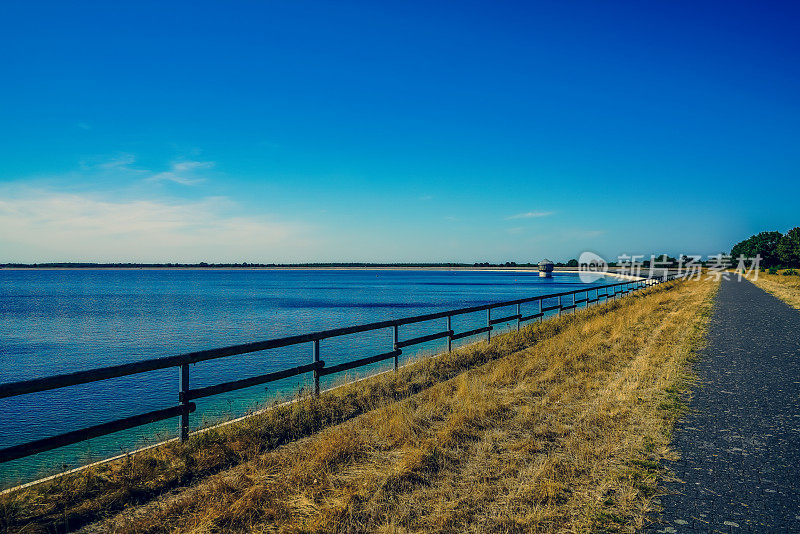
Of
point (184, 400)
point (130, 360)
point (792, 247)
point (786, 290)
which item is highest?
point (792, 247)

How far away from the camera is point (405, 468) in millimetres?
5863

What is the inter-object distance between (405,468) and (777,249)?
149m

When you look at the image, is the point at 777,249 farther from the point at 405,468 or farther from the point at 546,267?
the point at 405,468

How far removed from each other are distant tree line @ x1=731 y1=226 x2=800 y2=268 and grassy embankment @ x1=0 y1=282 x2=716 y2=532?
116231 millimetres

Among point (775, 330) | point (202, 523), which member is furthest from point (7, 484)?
point (775, 330)

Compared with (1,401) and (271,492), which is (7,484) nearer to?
(271,492)

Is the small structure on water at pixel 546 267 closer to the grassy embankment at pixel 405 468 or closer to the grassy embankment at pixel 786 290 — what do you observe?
the grassy embankment at pixel 786 290

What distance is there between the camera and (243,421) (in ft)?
26.5

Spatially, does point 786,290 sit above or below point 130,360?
above

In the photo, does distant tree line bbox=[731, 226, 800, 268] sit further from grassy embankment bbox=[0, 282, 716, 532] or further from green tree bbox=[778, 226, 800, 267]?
grassy embankment bbox=[0, 282, 716, 532]

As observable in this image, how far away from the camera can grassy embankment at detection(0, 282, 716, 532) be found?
4.86m

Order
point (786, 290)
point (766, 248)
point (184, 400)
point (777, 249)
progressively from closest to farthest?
point (184, 400), point (786, 290), point (777, 249), point (766, 248)

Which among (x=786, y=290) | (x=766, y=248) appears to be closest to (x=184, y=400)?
(x=786, y=290)

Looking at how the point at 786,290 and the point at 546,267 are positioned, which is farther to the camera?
the point at 546,267
